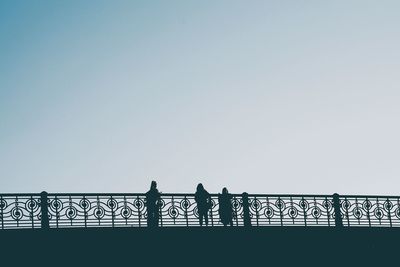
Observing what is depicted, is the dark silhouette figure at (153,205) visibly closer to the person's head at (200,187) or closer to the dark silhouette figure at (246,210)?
the person's head at (200,187)

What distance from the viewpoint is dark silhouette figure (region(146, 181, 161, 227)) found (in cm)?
2155

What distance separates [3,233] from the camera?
65.4ft

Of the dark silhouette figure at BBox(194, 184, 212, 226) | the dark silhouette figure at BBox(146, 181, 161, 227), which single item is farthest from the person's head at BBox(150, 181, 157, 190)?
the dark silhouette figure at BBox(194, 184, 212, 226)

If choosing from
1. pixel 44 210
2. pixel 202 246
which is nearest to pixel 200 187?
pixel 202 246

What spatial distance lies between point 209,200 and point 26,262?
6054mm

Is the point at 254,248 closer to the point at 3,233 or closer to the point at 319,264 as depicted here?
the point at 319,264

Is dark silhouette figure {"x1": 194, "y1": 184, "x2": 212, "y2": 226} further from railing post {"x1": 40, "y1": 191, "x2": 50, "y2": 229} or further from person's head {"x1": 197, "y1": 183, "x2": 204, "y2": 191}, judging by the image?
railing post {"x1": 40, "y1": 191, "x2": 50, "y2": 229}

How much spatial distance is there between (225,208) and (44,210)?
5.64 meters

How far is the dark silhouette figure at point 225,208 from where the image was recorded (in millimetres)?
22406

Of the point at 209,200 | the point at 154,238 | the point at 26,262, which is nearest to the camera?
the point at 26,262

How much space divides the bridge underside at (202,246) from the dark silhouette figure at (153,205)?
1.25ft

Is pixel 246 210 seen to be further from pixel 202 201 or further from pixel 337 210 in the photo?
pixel 337 210

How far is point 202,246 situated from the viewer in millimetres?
21562

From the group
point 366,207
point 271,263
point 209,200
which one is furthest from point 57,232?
point 366,207
